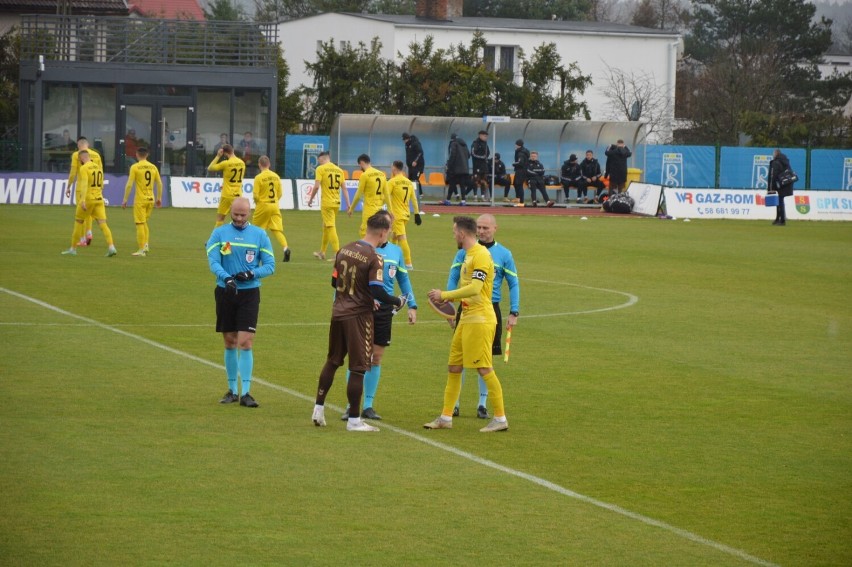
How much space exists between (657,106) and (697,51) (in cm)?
3746

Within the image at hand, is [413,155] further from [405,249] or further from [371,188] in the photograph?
[405,249]

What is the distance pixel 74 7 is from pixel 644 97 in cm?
3167

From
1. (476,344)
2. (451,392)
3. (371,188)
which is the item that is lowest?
(451,392)

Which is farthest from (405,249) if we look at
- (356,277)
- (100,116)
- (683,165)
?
(683,165)

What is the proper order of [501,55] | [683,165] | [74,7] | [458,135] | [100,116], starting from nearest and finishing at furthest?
[100,116] → [458,135] → [683,165] → [74,7] → [501,55]

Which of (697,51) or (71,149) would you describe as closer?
(71,149)

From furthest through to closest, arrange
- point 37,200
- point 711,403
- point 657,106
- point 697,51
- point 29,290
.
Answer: point 697,51 → point 657,106 → point 37,200 → point 29,290 → point 711,403

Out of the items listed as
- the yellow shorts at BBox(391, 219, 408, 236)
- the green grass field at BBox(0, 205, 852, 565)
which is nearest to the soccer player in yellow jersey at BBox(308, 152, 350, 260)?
the yellow shorts at BBox(391, 219, 408, 236)

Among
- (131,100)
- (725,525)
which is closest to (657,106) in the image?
(131,100)

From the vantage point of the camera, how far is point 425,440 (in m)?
11.5

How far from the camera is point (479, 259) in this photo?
11.8 meters

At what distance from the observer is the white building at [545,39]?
68.7 m

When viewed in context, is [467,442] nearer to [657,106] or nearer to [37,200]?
[37,200]

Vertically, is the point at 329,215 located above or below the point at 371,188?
below
